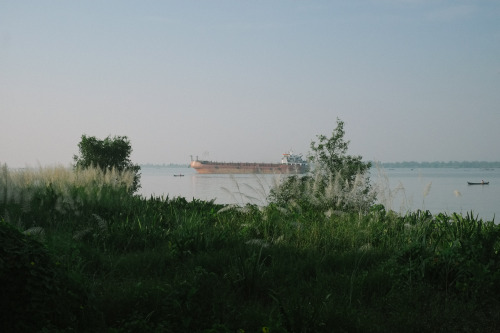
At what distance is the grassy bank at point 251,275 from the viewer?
11.3 feet

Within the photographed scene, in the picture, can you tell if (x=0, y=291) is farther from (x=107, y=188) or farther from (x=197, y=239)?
(x=107, y=188)

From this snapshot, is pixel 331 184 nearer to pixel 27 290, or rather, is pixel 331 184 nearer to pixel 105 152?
pixel 27 290

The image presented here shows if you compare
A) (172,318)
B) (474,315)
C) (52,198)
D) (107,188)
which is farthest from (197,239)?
(107,188)

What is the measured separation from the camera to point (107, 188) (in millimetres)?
10195

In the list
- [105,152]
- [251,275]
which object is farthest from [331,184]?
[105,152]

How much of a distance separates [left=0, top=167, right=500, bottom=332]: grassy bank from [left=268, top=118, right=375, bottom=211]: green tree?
0.43 meters

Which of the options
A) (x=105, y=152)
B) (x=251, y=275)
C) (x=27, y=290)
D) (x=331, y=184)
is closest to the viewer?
(x=27, y=290)

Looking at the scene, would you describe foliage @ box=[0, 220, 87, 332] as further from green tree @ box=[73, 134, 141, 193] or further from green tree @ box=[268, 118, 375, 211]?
green tree @ box=[73, 134, 141, 193]

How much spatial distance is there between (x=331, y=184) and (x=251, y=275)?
11.3 feet

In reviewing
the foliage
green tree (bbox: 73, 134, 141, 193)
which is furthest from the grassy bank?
green tree (bbox: 73, 134, 141, 193)

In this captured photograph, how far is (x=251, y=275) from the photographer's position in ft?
15.0

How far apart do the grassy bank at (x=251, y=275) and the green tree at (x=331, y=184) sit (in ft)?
1.40

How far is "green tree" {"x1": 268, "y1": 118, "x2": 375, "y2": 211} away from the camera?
25.3 ft

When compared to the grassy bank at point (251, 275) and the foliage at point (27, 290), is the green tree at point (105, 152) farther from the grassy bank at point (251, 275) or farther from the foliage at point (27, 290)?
the foliage at point (27, 290)
